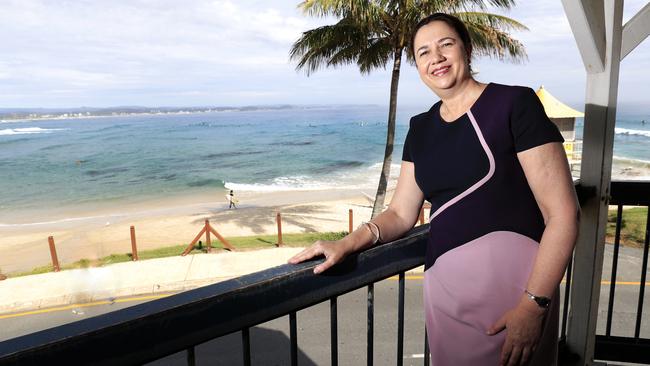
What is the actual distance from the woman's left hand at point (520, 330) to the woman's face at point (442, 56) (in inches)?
28.0

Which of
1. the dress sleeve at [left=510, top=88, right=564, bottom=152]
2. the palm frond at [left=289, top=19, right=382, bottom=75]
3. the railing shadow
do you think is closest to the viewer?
the dress sleeve at [left=510, top=88, right=564, bottom=152]

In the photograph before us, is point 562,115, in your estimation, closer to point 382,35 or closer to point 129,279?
point 382,35

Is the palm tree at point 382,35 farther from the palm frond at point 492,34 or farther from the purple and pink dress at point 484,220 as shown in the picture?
the purple and pink dress at point 484,220

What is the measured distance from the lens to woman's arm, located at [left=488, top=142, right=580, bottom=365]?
4.07ft

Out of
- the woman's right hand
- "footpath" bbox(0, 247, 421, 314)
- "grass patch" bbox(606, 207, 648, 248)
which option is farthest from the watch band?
"grass patch" bbox(606, 207, 648, 248)

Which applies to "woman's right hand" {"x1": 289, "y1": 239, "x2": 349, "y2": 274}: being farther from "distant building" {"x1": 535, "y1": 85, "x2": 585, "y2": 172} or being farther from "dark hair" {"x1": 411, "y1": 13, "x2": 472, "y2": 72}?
"distant building" {"x1": 535, "y1": 85, "x2": 585, "y2": 172}

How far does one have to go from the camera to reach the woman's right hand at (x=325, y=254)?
1.33 metres

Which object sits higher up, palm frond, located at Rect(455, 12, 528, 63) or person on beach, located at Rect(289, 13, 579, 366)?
palm frond, located at Rect(455, 12, 528, 63)

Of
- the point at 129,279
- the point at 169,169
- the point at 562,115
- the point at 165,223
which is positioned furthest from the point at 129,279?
the point at 169,169

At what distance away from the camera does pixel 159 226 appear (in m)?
20.1

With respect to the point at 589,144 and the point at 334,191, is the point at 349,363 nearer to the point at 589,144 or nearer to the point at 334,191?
the point at 589,144

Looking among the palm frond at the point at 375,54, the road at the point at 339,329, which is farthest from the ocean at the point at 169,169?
the road at the point at 339,329

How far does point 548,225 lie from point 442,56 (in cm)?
61

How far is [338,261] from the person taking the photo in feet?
4.46
